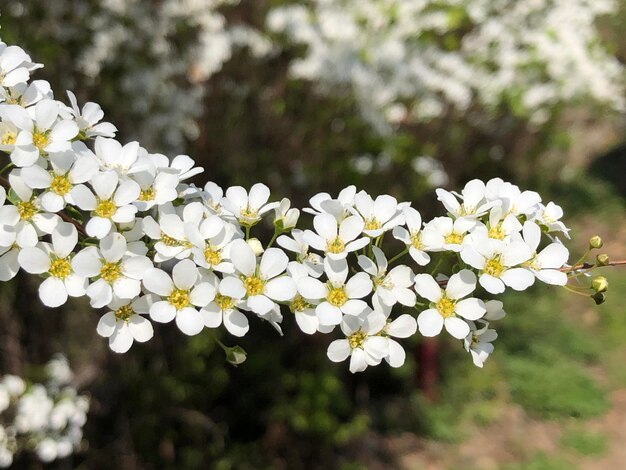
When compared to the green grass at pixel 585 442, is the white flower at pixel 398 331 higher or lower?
higher

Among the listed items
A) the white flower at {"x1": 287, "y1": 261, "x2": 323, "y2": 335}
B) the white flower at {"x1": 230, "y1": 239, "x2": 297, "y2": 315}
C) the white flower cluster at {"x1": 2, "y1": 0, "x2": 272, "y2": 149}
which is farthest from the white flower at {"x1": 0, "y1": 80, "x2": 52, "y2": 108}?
the white flower cluster at {"x1": 2, "y1": 0, "x2": 272, "y2": 149}

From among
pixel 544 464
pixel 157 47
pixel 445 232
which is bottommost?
pixel 544 464

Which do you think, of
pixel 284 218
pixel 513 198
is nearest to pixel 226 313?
pixel 284 218

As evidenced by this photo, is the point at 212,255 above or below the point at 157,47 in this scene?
above

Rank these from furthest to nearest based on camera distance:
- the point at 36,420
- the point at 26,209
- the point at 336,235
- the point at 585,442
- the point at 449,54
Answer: the point at 449,54, the point at 585,442, the point at 36,420, the point at 336,235, the point at 26,209

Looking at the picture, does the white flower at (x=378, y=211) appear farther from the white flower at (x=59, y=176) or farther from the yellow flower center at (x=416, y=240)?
the white flower at (x=59, y=176)

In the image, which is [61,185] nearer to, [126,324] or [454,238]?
[126,324]

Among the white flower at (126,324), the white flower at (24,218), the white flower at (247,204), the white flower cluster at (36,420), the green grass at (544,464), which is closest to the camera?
the white flower at (24,218)

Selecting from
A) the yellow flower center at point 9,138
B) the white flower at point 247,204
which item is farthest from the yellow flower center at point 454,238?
the yellow flower center at point 9,138
